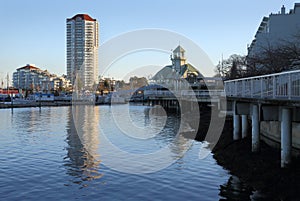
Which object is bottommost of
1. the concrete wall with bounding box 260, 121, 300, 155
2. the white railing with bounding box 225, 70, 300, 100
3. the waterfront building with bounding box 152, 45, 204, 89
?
the concrete wall with bounding box 260, 121, 300, 155

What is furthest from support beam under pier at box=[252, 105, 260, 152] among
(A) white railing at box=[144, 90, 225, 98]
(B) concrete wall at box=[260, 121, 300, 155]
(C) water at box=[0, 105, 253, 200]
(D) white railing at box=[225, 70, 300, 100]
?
(A) white railing at box=[144, 90, 225, 98]

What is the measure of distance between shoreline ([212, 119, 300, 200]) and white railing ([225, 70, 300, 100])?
285 centimetres

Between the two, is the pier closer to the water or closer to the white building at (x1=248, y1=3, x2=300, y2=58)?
the water

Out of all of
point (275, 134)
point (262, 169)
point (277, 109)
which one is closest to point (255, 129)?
point (275, 134)

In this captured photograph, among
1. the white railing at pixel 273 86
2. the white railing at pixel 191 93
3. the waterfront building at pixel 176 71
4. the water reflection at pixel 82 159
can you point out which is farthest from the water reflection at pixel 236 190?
the waterfront building at pixel 176 71

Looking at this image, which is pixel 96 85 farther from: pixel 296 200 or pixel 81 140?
pixel 296 200

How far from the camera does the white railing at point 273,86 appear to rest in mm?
14305

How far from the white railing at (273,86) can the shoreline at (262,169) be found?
112 inches

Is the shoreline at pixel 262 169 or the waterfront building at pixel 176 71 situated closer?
the shoreline at pixel 262 169

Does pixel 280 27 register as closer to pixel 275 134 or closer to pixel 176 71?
pixel 275 134

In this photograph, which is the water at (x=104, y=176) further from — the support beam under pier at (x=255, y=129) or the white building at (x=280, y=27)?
the white building at (x=280, y=27)

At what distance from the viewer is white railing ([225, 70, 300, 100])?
14305 mm

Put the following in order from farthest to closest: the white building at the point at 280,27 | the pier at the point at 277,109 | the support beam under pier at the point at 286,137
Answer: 1. the white building at the point at 280,27
2. the support beam under pier at the point at 286,137
3. the pier at the point at 277,109

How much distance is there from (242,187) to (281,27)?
39.5 m
